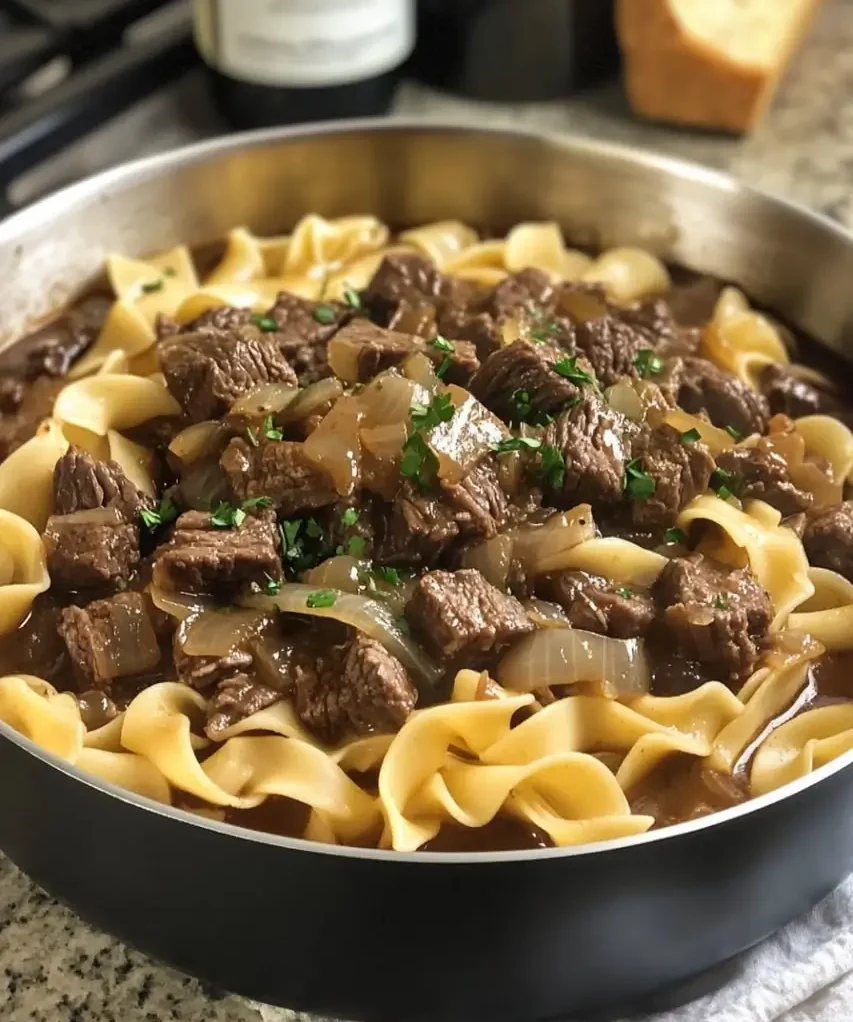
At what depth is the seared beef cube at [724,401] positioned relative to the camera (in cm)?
427

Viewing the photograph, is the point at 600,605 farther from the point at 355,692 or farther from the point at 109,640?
the point at 109,640

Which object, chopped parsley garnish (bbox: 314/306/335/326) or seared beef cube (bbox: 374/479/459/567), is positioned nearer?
seared beef cube (bbox: 374/479/459/567)

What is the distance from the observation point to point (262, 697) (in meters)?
3.38

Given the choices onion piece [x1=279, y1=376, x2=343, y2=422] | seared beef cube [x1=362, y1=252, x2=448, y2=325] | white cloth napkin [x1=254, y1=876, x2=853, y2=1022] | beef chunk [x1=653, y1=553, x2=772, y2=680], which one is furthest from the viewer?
seared beef cube [x1=362, y1=252, x2=448, y2=325]

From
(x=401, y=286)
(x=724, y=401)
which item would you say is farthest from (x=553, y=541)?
(x=401, y=286)

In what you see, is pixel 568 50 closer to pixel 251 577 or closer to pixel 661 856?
pixel 251 577

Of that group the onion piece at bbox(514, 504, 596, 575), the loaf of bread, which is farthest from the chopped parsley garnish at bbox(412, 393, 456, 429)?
the loaf of bread

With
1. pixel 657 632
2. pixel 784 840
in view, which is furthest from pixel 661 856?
pixel 657 632

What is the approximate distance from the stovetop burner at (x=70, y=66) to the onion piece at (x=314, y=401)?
2279 mm

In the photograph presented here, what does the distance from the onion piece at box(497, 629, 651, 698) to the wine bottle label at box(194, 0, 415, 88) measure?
3.32 meters

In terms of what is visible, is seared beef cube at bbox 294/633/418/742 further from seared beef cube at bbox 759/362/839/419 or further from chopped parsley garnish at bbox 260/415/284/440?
seared beef cube at bbox 759/362/839/419

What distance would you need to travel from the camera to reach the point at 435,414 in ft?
11.8

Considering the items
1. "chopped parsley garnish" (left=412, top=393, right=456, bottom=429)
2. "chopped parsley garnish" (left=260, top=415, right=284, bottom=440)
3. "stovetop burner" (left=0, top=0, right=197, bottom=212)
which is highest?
"stovetop burner" (left=0, top=0, right=197, bottom=212)

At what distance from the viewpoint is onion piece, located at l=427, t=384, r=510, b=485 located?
355 cm
